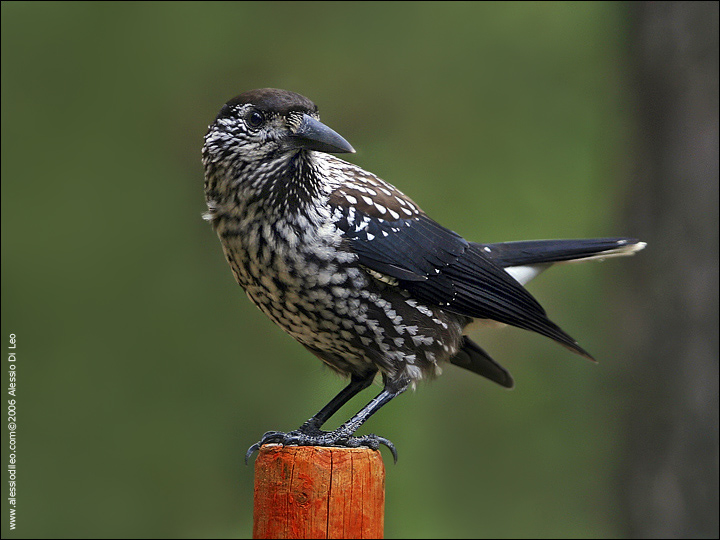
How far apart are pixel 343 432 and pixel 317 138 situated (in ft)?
3.39

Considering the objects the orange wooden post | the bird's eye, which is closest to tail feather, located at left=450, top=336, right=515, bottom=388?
the orange wooden post

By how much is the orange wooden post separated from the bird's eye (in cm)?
113

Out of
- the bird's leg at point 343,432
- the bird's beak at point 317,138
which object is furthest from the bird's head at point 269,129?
the bird's leg at point 343,432

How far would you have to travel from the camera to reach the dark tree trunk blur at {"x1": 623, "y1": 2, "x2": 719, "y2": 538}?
472cm

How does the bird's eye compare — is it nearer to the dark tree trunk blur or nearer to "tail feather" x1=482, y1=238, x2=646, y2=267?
"tail feather" x1=482, y1=238, x2=646, y2=267

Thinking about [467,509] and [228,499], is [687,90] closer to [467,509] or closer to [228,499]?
[467,509]

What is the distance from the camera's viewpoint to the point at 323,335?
114 inches

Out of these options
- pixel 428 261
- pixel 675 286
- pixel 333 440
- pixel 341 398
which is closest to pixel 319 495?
pixel 333 440

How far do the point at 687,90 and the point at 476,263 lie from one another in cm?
256

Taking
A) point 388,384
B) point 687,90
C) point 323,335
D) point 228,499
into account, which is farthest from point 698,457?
point 228,499

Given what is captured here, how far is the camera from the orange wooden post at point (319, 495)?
7.89ft

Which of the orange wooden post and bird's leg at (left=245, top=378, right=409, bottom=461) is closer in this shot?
the orange wooden post

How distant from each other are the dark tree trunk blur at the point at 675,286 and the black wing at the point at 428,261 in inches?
70.7

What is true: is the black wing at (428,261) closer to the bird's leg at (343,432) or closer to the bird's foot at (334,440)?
the bird's leg at (343,432)
